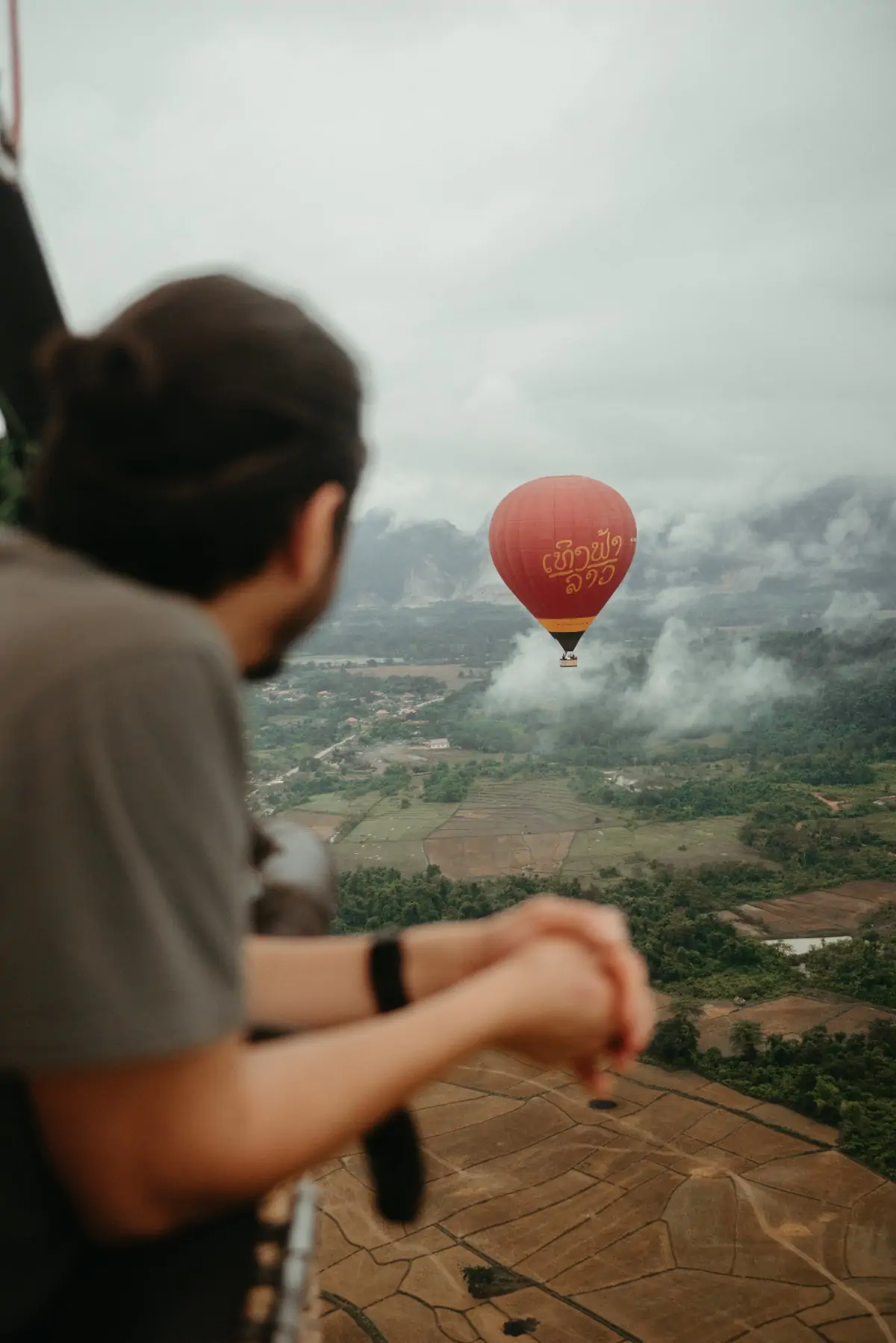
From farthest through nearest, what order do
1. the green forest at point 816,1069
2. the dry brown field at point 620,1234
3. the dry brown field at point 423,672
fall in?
the dry brown field at point 423,672 → the green forest at point 816,1069 → the dry brown field at point 620,1234

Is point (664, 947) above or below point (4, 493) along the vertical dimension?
below

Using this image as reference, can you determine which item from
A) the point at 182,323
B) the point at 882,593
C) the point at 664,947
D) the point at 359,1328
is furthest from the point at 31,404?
the point at 882,593

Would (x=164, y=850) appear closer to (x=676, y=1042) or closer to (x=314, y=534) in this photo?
(x=314, y=534)

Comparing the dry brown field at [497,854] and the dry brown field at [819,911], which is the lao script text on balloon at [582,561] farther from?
the dry brown field at [497,854]

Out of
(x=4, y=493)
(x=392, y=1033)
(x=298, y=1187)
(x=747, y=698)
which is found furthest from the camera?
(x=747, y=698)

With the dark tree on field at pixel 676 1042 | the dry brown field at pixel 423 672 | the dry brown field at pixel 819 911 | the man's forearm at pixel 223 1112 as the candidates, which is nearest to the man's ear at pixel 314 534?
the man's forearm at pixel 223 1112

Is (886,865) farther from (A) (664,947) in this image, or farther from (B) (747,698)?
(B) (747,698)

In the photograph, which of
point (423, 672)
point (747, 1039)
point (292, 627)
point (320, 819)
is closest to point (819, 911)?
point (747, 1039)
